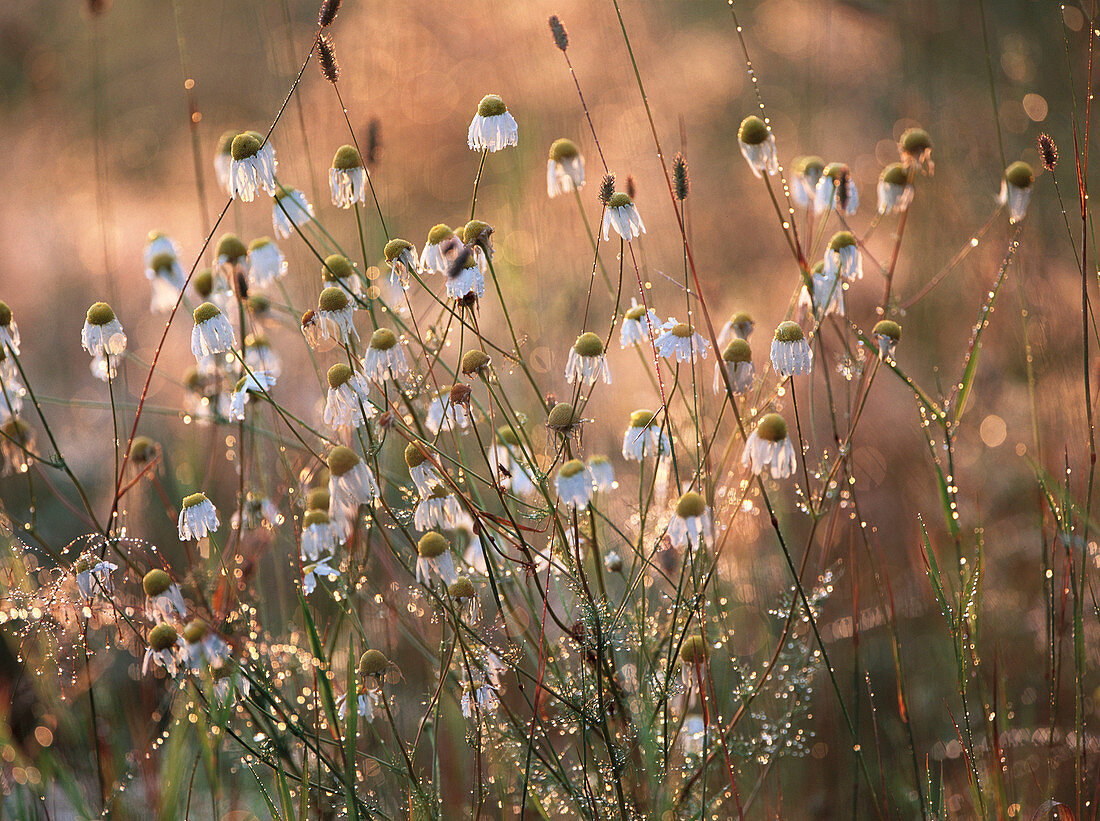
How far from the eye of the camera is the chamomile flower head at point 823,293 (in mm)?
1465

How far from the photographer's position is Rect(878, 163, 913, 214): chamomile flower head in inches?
65.1

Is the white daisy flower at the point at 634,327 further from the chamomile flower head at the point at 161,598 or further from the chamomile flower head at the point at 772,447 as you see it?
the chamomile flower head at the point at 161,598

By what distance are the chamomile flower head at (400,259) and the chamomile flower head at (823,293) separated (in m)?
0.65

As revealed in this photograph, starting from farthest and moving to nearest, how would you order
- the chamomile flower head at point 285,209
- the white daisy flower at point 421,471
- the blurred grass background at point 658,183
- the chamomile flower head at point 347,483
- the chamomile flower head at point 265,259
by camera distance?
1. the blurred grass background at point 658,183
2. the chamomile flower head at point 265,259
3. the chamomile flower head at point 285,209
4. the white daisy flower at point 421,471
5. the chamomile flower head at point 347,483

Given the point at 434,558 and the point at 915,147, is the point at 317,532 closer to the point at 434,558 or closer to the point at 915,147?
the point at 434,558

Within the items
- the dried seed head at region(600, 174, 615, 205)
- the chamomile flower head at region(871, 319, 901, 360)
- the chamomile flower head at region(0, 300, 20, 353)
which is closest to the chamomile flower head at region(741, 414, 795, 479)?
the chamomile flower head at region(871, 319, 901, 360)

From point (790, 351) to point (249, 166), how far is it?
88cm

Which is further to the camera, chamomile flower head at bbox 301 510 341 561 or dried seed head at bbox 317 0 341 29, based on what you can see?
chamomile flower head at bbox 301 510 341 561

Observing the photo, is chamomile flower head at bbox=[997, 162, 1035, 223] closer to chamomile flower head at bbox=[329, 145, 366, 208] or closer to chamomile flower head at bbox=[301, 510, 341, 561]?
chamomile flower head at bbox=[329, 145, 366, 208]

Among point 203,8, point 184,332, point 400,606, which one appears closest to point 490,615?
point 400,606

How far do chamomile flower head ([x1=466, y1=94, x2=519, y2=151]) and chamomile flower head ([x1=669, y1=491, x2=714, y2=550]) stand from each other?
0.63 metres

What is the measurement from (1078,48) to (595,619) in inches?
113

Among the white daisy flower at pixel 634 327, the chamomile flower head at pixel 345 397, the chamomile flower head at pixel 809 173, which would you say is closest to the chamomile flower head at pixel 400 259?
the chamomile flower head at pixel 345 397

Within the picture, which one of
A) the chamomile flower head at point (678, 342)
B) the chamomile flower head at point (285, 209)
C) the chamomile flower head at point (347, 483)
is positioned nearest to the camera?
the chamomile flower head at point (347, 483)
